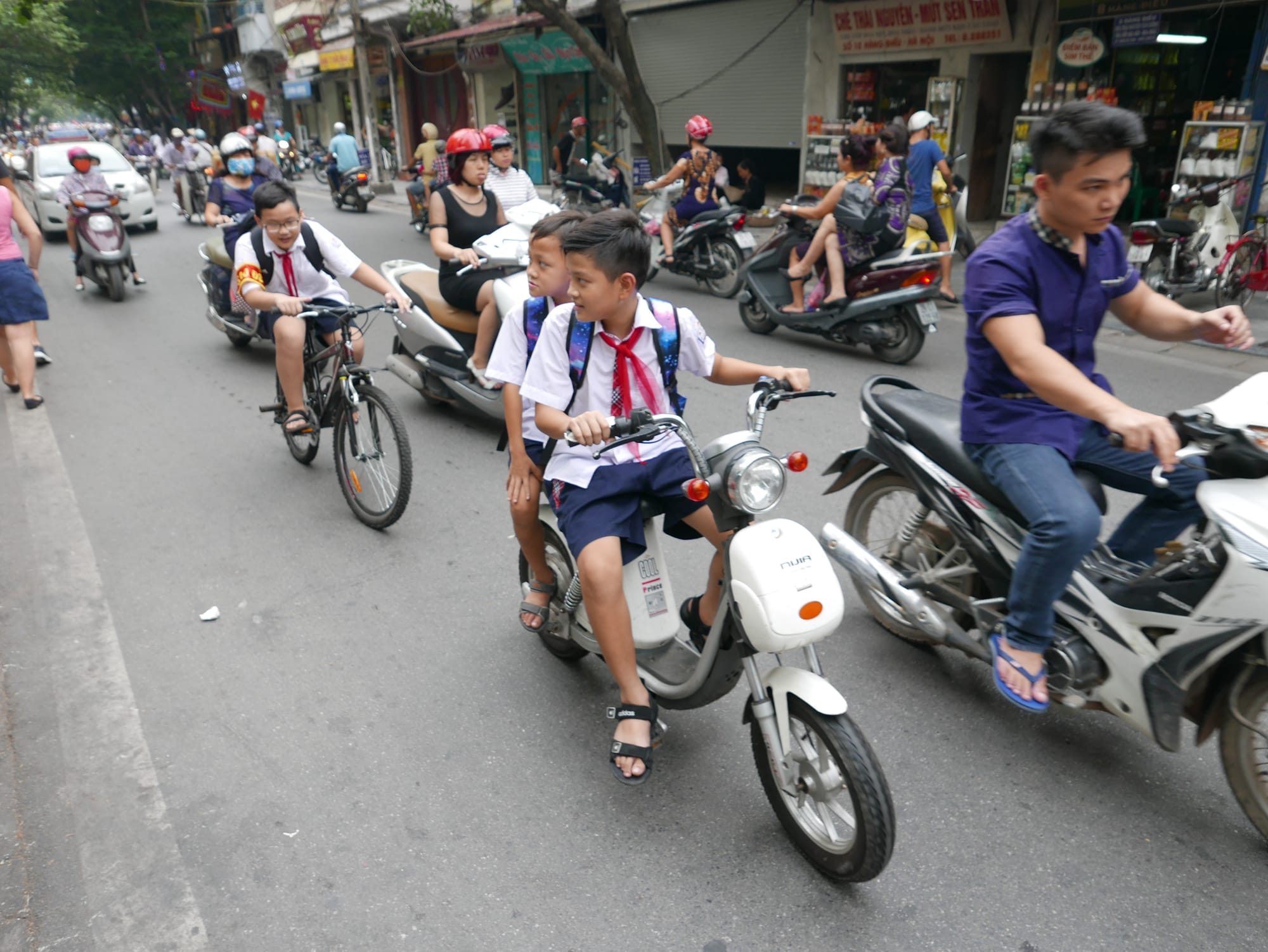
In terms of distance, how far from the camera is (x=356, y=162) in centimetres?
1862

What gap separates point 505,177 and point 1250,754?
6.20 meters

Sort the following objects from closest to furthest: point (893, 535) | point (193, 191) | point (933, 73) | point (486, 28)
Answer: point (893, 535) → point (933, 73) → point (193, 191) → point (486, 28)

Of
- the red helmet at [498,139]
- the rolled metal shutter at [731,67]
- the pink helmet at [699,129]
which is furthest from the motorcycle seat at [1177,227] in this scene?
the rolled metal shutter at [731,67]

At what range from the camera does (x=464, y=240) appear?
20.7 feet

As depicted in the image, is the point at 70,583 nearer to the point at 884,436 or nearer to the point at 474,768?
the point at 474,768

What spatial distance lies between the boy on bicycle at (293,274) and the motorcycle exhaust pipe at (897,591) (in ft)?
8.44

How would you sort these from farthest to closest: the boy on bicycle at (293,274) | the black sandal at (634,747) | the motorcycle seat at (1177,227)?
the motorcycle seat at (1177,227)
the boy on bicycle at (293,274)
the black sandal at (634,747)

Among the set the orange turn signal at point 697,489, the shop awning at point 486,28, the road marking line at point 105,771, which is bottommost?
the road marking line at point 105,771

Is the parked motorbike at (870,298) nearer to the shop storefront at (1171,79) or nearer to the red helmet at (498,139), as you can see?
the red helmet at (498,139)

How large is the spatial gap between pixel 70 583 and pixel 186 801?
1.87 m

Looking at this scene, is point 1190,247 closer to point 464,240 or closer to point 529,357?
point 464,240

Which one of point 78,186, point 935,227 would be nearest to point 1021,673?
point 935,227

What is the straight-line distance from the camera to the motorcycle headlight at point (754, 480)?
88.4 inches

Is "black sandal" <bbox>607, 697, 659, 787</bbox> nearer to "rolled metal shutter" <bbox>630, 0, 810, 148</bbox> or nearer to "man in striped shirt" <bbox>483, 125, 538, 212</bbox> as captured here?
"man in striped shirt" <bbox>483, 125, 538, 212</bbox>
